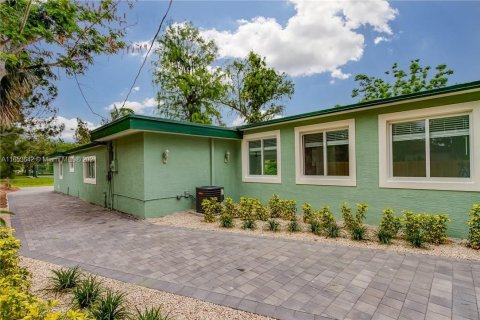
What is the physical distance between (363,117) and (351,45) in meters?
12.3

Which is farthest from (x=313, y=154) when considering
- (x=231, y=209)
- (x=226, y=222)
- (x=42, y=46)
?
(x=42, y=46)

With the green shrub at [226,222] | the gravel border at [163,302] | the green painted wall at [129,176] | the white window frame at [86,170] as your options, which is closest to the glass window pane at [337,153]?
the green shrub at [226,222]

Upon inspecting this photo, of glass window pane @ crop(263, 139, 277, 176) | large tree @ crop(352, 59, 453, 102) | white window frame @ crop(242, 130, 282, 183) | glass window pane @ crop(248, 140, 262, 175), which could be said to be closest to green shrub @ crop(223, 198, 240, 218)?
white window frame @ crop(242, 130, 282, 183)

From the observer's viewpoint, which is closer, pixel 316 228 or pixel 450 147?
A: pixel 450 147

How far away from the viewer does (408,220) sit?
197 inches

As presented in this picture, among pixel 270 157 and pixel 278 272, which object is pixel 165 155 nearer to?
pixel 270 157

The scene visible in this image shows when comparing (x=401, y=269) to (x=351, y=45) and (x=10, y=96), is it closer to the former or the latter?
(x=10, y=96)

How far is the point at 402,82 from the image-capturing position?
2311 cm

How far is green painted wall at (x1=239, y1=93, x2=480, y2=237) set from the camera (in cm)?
520

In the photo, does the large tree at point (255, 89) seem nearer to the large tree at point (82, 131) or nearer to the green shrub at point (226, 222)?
the large tree at point (82, 131)

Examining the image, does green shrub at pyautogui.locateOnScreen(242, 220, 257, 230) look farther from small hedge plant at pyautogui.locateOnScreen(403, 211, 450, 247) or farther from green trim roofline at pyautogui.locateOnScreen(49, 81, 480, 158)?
green trim roofline at pyautogui.locateOnScreen(49, 81, 480, 158)

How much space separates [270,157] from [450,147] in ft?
16.6

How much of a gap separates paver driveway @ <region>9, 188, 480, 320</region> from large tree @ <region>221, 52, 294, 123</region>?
18062mm

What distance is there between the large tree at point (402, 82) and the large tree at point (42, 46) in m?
22.6
